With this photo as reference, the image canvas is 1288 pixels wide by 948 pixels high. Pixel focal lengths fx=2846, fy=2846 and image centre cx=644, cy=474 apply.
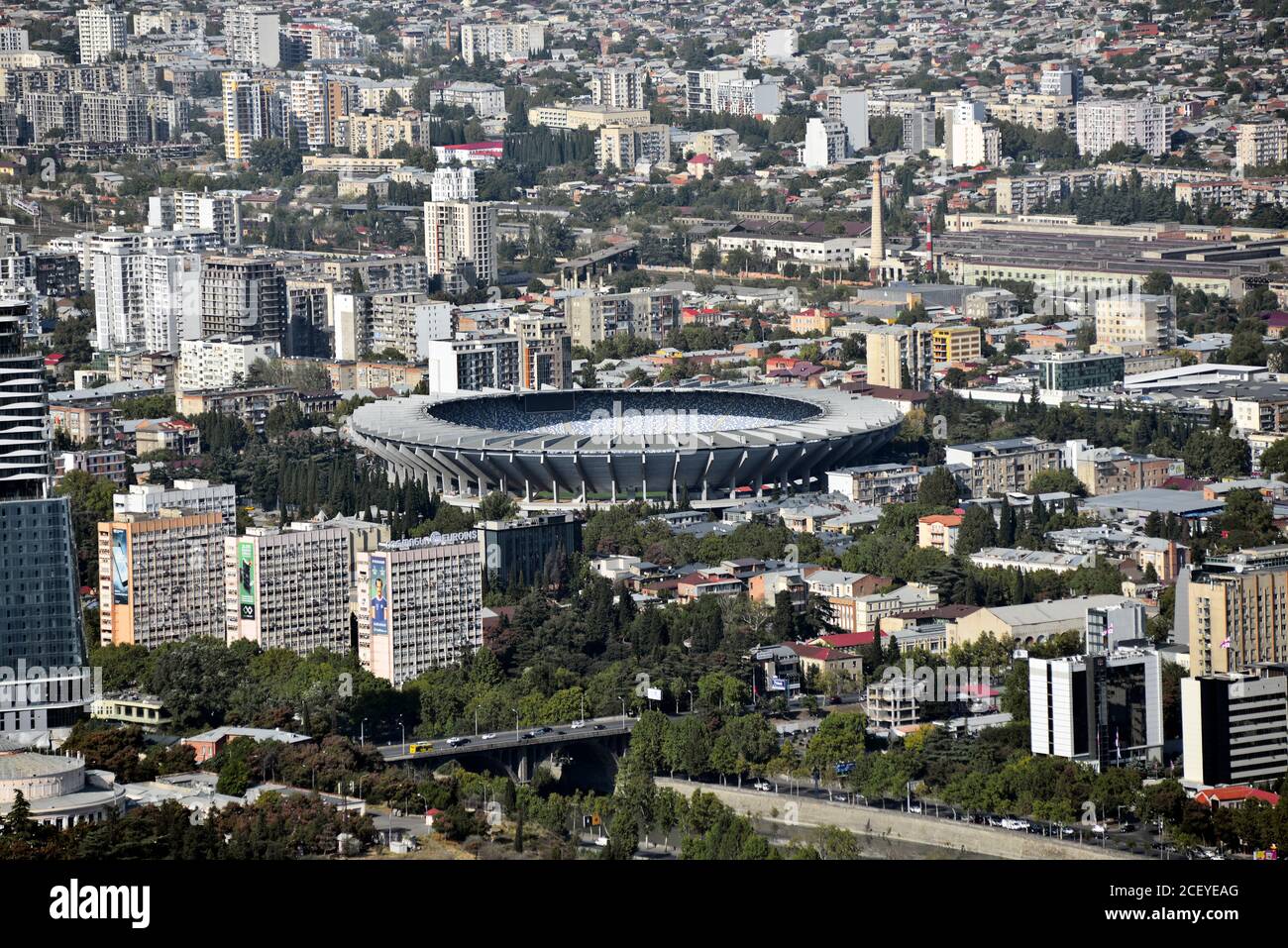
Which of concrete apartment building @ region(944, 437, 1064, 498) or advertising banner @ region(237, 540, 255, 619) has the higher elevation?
advertising banner @ region(237, 540, 255, 619)

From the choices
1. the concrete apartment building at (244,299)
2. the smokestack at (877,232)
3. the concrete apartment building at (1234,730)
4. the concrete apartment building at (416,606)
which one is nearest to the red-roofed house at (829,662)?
the concrete apartment building at (416,606)

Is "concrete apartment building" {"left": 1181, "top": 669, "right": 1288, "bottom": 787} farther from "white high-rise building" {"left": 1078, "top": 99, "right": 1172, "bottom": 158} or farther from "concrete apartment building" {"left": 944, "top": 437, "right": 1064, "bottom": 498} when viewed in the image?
"white high-rise building" {"left": 1078, "top": 99, "right": 1172, "bottom": 158}

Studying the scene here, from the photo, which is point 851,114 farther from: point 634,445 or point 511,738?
point 511,738

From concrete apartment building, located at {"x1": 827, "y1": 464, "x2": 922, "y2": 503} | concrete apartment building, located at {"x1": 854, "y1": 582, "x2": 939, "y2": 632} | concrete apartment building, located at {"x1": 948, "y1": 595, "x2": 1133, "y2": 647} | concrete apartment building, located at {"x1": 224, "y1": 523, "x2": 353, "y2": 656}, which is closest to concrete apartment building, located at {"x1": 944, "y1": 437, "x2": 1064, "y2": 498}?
concrete apartment building, located at {"x1": 827, "y1": 464, "x2": 922, "y2": 503}

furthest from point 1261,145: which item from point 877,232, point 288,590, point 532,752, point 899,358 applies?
point 532,752

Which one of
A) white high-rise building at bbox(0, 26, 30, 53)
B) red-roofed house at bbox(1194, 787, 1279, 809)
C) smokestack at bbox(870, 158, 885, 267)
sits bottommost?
red-roofed house at bbox(1194, 787, 1279, 809)
